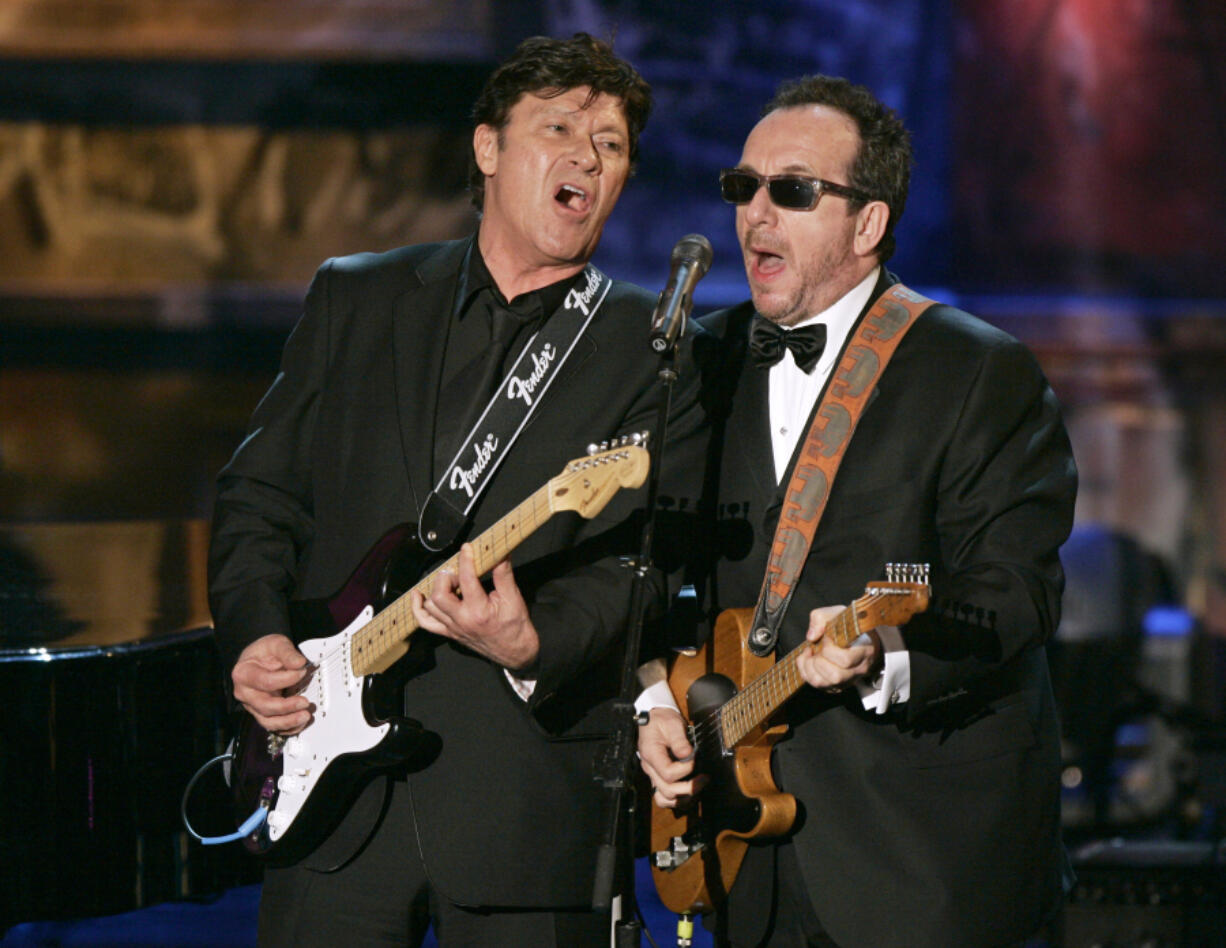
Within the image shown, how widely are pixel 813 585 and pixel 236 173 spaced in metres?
5.86

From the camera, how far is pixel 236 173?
26.0 feet

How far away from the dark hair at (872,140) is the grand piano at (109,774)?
2093 millimetres

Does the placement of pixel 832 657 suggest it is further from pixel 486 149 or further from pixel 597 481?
pixel 486 149

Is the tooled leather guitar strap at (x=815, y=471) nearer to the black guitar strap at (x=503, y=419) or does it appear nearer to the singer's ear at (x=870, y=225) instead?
the singer's ear at (x=870, y=225)

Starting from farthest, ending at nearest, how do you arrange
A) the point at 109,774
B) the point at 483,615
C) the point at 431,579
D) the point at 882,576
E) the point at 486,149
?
the point at 109,774 → the point at 486,149 → the point at 882,576 → the point at 431,579 → the point at 483,615

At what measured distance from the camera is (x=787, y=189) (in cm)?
311

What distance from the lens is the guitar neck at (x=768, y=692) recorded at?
8.39ft

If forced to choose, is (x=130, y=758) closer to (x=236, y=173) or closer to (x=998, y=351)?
(x=998, y=351)

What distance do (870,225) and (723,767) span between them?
1.19m

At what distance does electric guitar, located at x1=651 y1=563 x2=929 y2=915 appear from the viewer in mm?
2889

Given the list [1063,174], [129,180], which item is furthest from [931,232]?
[129,180]

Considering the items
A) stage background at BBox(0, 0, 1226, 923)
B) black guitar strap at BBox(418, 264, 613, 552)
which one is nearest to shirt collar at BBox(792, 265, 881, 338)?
black guitar strap at BBox(418, 264, 613, 552)

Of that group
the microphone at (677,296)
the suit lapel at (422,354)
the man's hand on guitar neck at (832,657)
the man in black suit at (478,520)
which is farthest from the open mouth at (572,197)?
the man's hand on guitar neck at (832,657)

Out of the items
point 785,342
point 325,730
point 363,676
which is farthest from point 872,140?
point 325,730
